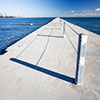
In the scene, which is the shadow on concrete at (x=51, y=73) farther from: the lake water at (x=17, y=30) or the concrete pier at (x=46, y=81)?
the lake water at (x=17, y=30)

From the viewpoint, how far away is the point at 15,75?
2.88 meters

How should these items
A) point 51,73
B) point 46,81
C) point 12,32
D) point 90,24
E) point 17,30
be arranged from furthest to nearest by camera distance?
point 90,24
point 17,30
point 12,32
point 51,73
point 46,81

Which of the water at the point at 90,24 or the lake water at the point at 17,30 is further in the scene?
the water at the point at 90,24

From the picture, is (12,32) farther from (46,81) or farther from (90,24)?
(90,24)

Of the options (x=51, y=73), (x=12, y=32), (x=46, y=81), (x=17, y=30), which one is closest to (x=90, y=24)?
(x=17, y=30)

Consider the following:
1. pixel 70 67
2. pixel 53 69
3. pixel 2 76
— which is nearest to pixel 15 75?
pixel 2 76

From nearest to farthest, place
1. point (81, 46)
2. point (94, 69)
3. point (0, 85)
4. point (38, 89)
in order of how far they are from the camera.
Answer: point (81, 46) < point (38, 89) < point (0, 85) < point (94, 69)

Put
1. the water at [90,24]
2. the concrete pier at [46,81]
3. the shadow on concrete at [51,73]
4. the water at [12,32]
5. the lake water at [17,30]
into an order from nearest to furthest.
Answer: the concrete pier at [46,81] → the shadow on concrete at [51,73] → the water at [12,32] → the lake water at [17,30] → the water at [90,24]

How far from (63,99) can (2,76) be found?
2171 millimetres

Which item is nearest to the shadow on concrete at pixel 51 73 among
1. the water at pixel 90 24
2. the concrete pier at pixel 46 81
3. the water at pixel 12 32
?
the concrete pier at pixel 46 81

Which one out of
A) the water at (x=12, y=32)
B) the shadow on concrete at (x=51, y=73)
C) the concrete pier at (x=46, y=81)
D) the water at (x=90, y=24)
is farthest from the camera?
the water at (x=90, y=24)

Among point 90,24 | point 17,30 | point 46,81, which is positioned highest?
point 90,24

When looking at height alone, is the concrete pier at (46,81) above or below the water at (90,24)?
below

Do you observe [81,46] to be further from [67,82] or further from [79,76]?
[67,82]
